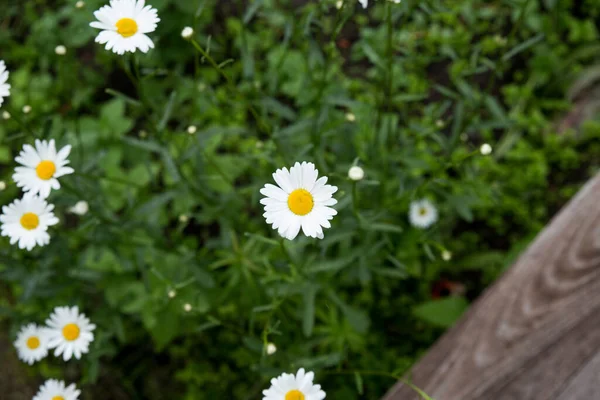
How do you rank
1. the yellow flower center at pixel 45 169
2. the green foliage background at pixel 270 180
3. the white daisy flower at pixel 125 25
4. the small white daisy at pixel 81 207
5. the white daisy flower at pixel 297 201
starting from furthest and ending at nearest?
the green foliage background at pixel 270 180, the small white daisy at pixel 81 207, the yellow flower center at pixel 45 169, the white daisy flower at pixel 125 25, the white daisy flower at pixel 297 201

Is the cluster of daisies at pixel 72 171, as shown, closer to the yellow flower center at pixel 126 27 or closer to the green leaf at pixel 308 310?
the yellow flower center at pixel 126 27

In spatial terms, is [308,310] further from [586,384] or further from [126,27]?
[126,27]

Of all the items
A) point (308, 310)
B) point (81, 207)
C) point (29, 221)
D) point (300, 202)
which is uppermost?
point (81, 207)

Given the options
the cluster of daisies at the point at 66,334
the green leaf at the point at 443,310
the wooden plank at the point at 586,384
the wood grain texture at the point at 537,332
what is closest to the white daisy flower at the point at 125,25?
the cluster of daisies at the point at 66,334

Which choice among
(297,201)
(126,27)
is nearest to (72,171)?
(126,27)

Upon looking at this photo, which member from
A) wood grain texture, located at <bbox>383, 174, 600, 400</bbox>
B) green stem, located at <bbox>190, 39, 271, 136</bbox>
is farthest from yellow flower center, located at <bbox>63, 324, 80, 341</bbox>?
wood grain texture, located at <bbox>383, 174, 600, 400</bbox>
